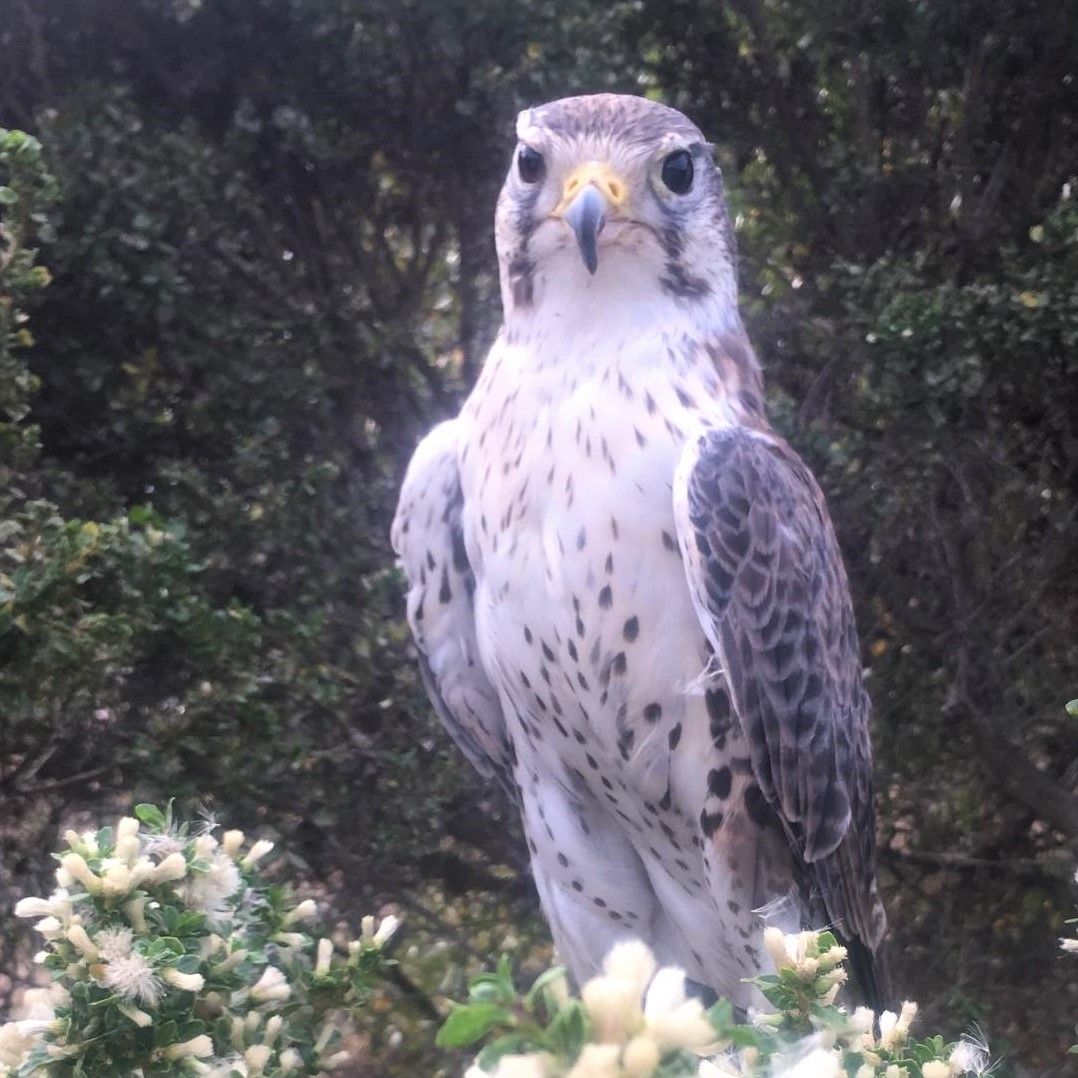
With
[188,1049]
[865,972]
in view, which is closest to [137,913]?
[188,1049]

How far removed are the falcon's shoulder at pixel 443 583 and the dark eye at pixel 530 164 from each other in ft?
1.47

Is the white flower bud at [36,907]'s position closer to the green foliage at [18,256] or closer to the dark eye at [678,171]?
the green foliage at [18,256]

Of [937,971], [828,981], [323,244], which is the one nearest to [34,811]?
[323,244]

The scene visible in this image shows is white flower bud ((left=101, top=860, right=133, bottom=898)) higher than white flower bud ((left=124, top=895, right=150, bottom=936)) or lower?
higher

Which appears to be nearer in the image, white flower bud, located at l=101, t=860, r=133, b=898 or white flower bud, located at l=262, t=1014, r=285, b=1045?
white flower bud, located at l=101, t=860, r=133, b=898

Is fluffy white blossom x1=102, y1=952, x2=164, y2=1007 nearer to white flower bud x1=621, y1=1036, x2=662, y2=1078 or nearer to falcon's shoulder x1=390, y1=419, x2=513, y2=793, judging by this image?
white flower bud x1=621, y1=1036, x2=662, y2=1078

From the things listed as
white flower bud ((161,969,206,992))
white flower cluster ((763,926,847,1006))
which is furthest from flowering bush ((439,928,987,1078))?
white flower bud ((161,969,206,992))

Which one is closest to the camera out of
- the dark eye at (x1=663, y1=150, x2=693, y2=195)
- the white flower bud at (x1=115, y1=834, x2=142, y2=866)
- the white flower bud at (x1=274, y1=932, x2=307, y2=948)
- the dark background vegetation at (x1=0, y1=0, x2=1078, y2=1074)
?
the white flower bud at (x1=115, y1=834, x2=142, y2=866)

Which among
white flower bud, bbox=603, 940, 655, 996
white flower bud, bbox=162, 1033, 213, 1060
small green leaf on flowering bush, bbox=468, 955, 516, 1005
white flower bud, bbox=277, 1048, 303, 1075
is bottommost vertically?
white flower bud, bbox=277, 1048, 303, 1075

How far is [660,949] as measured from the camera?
75.9 inches

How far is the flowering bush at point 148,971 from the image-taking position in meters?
1.07

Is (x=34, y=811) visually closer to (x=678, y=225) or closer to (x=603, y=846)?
(x=603, y=846)

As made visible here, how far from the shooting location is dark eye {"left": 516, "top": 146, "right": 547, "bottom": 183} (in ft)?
5.54

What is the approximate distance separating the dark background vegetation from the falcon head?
91 centimetres
